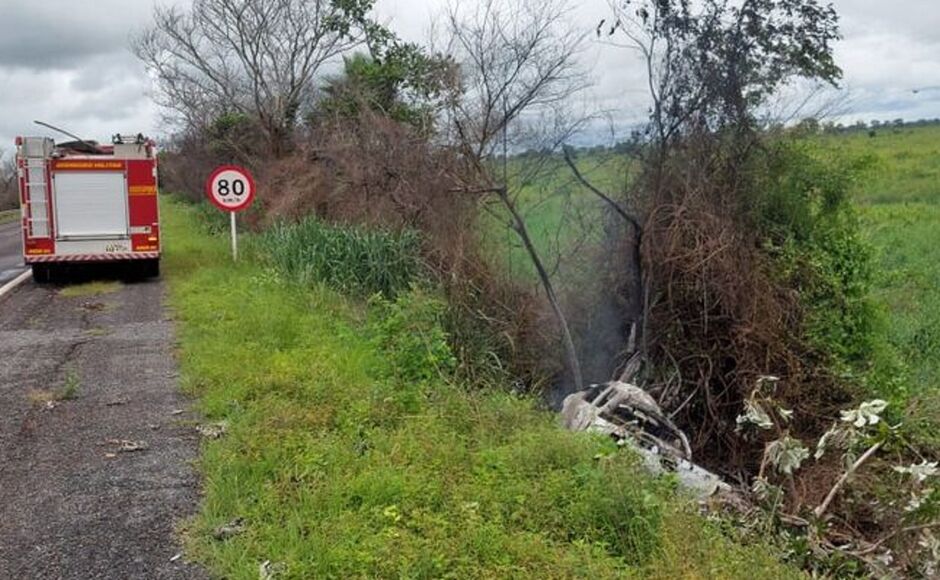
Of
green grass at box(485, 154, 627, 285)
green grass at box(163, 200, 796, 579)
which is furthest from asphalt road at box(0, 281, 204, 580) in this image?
green grass at box(485, 154, 627, 285)

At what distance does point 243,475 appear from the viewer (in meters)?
4.91

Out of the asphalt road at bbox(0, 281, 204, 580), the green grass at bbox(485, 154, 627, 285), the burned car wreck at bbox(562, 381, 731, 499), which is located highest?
the green grass at bbox(485, 154, 627, 285)

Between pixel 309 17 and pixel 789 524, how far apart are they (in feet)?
77.9

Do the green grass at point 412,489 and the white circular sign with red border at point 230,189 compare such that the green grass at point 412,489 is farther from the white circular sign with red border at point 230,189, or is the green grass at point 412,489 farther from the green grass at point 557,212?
the white circular sign with red border at point 230,189

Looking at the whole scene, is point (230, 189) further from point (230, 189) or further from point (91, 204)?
point (91, 204)

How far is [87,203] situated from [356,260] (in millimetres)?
5852

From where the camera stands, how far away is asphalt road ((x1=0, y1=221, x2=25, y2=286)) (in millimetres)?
17078

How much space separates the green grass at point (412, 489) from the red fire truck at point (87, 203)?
8.26 m

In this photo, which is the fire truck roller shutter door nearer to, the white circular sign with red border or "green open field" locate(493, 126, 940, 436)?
the white circular sign with red border

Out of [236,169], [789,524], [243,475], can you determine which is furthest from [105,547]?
[236,169]

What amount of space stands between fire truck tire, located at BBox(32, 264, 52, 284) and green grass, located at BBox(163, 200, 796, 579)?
925 centimetres

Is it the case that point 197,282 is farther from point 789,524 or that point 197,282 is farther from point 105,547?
point 789,524

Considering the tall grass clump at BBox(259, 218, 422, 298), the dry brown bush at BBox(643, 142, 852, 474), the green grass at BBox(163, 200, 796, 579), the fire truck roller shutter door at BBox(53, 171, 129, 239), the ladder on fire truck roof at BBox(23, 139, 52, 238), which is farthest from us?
the fire truck roller shutter door at BBox(53, 171, 129, 239)

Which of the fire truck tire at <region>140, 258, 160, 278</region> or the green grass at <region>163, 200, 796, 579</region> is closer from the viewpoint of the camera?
the green grass at <region>163, 200, 796, 579</region>
